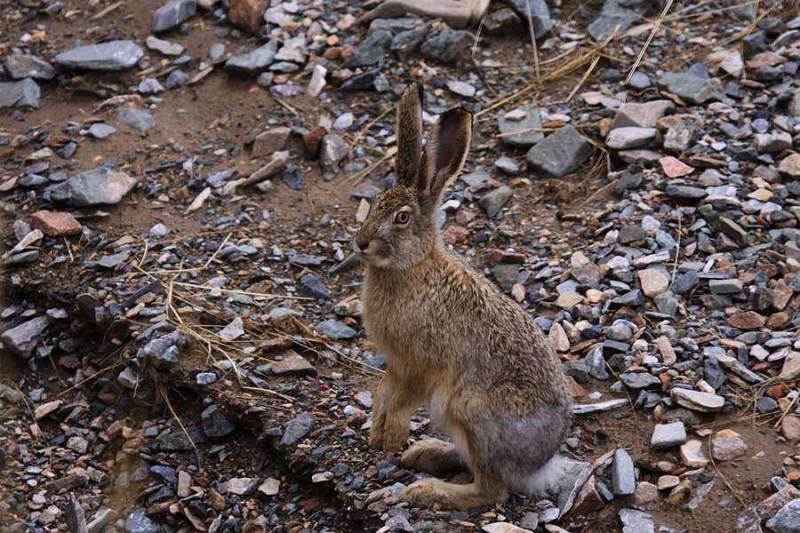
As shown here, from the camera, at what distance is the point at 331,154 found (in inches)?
297

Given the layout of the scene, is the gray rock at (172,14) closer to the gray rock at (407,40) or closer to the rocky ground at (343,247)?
the rocky ground at (343,247)

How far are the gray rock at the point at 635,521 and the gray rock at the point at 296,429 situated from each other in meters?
1.71

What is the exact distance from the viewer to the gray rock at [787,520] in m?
4.65

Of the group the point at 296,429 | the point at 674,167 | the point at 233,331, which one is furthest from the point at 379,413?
the point at 674,167

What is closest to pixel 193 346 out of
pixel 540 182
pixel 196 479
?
pixel 196 479

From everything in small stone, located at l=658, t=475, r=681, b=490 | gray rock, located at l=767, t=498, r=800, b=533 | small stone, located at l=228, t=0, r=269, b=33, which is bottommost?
small stone, located at l=658, t=475, r=681, b=490

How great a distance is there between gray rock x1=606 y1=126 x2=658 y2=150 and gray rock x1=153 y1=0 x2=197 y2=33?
3.73 m

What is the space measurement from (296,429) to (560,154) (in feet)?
10.0

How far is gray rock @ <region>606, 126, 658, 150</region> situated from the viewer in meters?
7.26

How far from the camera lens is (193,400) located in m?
5.94

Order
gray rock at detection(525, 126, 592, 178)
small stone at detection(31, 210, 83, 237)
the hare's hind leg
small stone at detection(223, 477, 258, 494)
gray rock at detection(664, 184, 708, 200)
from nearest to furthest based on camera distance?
the hare's hind leg → small stone at detection(223, 477, 258, 494) → gray rock at detection(664, 184, 708, 200) → small stone at detection(31, 210, 83, 237) → gray rock at detection(525, 126, 592, 178)

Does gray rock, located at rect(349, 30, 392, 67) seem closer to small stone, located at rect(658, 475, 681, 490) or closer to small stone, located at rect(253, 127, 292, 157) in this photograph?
small stone, located at rect(253, 127, 292, 157)

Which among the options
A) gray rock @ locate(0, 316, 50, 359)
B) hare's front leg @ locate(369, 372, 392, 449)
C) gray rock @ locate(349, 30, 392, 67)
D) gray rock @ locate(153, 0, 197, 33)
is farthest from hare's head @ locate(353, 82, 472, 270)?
gray rock @ locate(153, 0, 197, 33)

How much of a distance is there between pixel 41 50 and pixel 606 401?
5.59m
